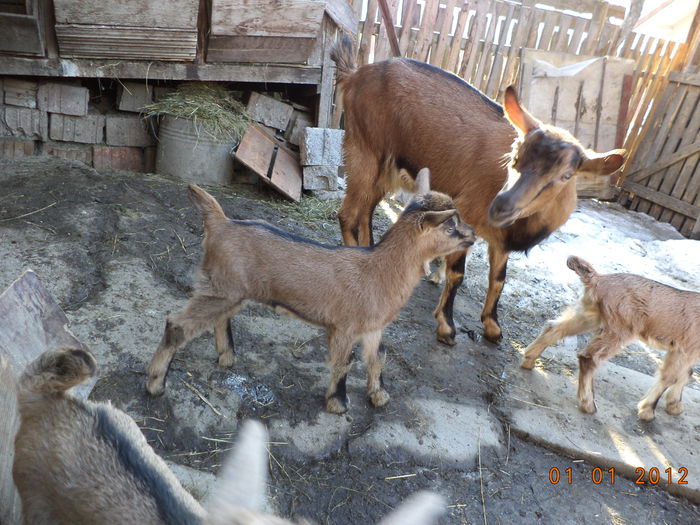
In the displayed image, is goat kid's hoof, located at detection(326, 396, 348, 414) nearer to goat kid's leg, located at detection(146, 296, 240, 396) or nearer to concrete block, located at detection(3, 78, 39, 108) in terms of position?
goat kid's leg, located at detection(146, 296, 240, 396)

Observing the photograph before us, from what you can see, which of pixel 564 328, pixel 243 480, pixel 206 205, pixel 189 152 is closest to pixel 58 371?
pixel 243 480

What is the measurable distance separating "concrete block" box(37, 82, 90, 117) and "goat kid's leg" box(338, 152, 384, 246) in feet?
10.5

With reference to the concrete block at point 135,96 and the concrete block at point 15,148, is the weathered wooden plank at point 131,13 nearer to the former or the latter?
the concrete block at point 135,96

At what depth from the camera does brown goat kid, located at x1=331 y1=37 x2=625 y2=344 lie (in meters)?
3.51

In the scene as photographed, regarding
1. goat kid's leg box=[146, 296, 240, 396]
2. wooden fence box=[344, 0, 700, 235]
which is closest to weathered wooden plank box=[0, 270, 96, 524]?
goat kid's leg box=[146, 296, 240, 396]

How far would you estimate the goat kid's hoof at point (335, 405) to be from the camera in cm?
317

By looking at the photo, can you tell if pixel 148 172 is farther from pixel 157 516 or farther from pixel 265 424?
pixel 157 516

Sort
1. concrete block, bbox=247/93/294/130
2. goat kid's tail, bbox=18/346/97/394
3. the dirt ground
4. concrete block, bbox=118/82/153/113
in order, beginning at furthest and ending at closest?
concrete block, bbox=247/93/294/130 → concrete block, bbox=118/82/153/113 → the dirt ground → goat kid's tail, bbox=18/346/97/394

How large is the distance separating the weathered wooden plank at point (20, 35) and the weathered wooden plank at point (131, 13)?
0.26 metres

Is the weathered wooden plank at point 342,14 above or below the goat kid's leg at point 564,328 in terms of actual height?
above

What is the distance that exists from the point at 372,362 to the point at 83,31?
453 centimetres

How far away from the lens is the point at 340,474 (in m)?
2.87

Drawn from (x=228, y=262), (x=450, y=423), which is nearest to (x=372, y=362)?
(x=450, y=423)
